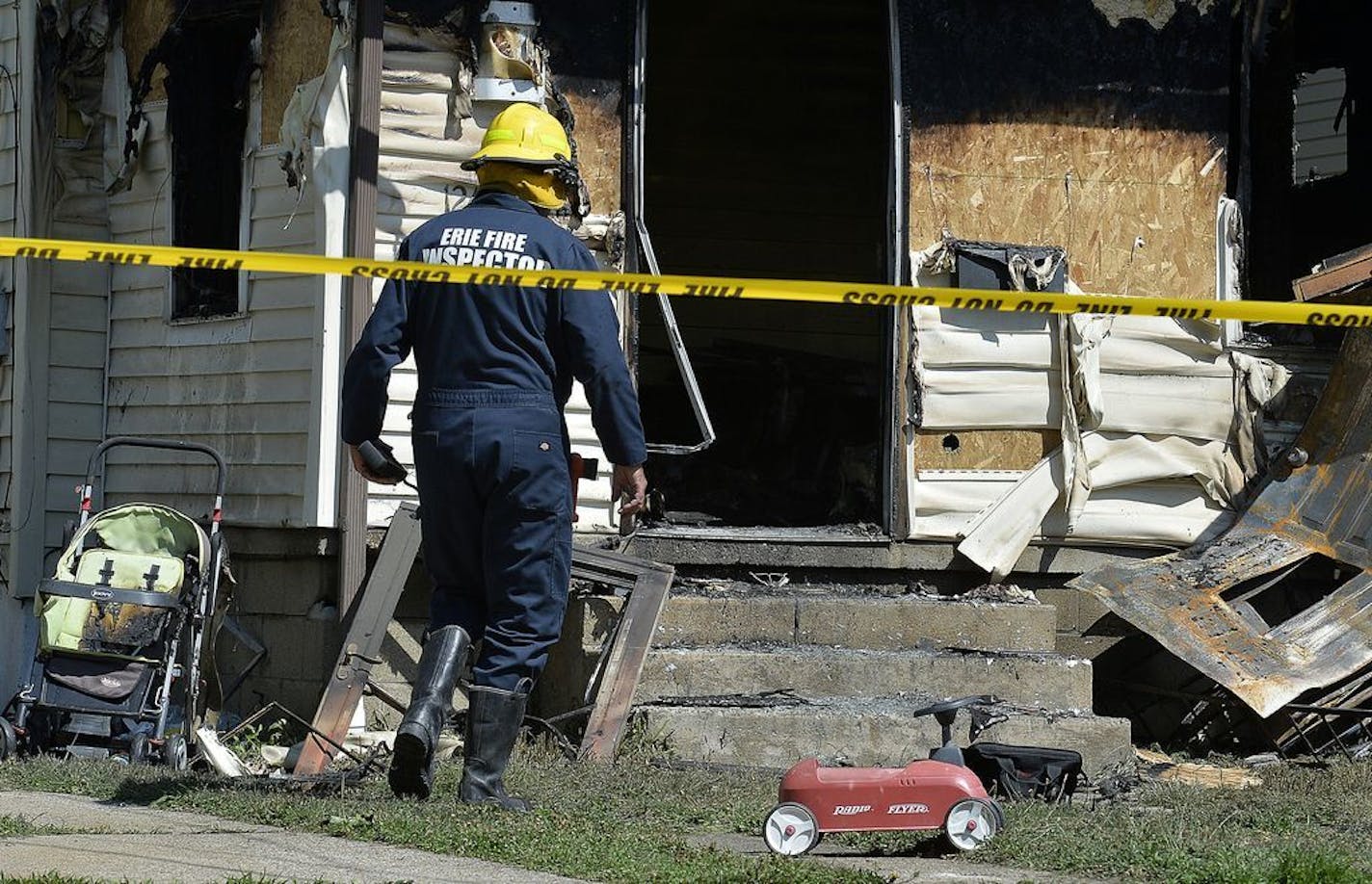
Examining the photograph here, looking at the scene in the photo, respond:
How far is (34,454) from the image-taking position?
35.1 ft

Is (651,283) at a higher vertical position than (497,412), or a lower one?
higher

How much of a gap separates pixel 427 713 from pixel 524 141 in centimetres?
184

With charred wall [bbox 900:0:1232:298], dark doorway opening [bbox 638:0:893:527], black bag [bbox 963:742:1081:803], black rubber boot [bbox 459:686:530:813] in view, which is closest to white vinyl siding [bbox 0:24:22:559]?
dark doorway opening [bbox 638:0:893:527]

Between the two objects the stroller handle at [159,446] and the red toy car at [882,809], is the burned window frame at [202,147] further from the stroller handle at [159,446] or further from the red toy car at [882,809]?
the red toy car at [882,809]

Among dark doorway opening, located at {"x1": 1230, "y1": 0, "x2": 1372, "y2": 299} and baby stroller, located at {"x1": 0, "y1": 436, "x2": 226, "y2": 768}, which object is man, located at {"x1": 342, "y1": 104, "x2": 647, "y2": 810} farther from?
dark doorway opening, located at {"x1": 1230, "y1": 0, "x2": 1372, "y2": 299}

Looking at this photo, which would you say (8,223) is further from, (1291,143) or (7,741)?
(1291,143)

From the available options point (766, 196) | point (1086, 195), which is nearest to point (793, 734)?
point (1086, 195)

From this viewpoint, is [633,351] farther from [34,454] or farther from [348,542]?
[34,454]

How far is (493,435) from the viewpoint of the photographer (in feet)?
19.4

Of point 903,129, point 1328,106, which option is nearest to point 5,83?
point 903,129

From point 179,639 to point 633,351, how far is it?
2.54 metres

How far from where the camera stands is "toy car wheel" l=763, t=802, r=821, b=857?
529 cm

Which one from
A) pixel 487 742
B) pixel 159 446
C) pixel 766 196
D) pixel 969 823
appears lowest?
pixel 969 823

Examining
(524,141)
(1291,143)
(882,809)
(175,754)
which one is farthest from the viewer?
(1291,143)
